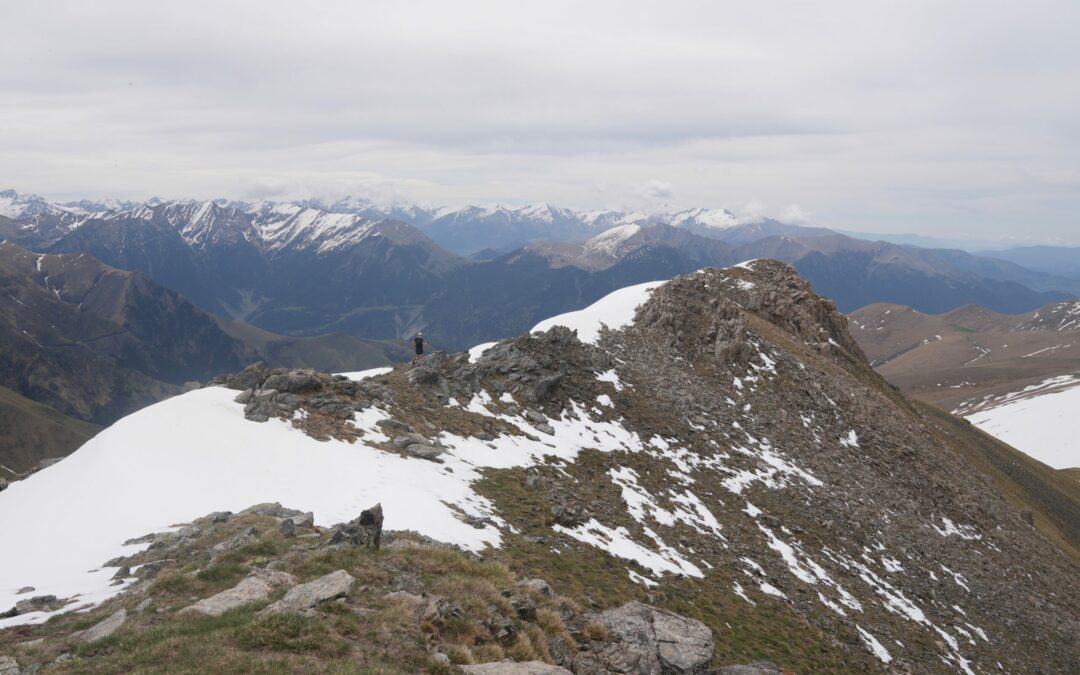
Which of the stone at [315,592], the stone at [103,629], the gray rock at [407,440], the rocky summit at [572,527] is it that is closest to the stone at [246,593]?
the rocky summit at [572,527]

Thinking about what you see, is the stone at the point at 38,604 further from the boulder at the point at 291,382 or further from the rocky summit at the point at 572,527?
the boulder at the point at 291,382

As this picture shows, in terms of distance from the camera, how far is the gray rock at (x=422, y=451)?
1126 inches

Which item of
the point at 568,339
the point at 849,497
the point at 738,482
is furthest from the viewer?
the point at 568,339

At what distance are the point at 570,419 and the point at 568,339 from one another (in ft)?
34.5

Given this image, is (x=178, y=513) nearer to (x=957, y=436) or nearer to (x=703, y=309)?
(x=703, y=309)

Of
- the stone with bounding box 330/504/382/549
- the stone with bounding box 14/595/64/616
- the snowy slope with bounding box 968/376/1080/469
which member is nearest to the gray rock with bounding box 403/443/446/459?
the stone with bounding box 330/504/382/549

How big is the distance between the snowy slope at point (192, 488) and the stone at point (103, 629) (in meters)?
3.08

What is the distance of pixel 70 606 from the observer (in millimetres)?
14617

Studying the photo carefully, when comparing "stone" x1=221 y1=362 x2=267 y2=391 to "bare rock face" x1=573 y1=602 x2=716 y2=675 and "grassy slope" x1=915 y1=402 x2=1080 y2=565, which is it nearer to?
"bare rock face" x1=573 y1=602 x2=716 y2=675

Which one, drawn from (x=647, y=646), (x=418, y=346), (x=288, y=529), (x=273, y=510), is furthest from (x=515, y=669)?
(x=418, y=346)

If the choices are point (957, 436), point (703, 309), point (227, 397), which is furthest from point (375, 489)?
point (957, 436)

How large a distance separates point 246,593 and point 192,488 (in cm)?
1152

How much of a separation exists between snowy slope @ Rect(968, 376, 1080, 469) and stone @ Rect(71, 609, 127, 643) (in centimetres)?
19936

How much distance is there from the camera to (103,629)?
39.9 feet
